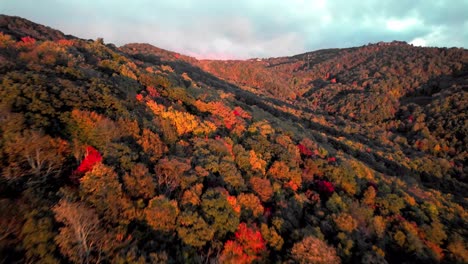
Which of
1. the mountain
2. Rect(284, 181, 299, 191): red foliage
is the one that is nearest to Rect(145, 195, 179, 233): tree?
the mountain

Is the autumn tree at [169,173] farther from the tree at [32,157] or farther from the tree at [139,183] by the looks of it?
the tree at [32,157]

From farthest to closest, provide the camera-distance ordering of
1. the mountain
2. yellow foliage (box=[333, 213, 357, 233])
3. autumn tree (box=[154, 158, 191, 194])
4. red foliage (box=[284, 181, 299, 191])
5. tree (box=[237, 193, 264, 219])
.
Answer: red foliage (box=[284, 181, 299, 191]) < yellow foliage (box=[333, 213, 357, 233]) < tree (box=[237, 193, 264, 219]) < autumn tree (box=[154, 158, 191, 194]) < the mountain

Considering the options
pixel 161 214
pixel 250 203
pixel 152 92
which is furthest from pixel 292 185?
pixel 152 92

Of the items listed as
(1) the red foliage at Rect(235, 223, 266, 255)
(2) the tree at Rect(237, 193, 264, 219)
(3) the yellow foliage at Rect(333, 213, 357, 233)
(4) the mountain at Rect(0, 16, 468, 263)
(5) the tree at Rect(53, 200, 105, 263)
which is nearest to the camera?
(5) the tree at Rect(53, 200, 105, 263)

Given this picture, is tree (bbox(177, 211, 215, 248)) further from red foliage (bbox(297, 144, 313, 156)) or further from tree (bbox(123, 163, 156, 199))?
red foliage (bbox(297, 144, 313, 156))

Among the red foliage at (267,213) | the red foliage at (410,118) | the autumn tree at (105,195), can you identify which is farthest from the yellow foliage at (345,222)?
the red foliage at (410,118)
